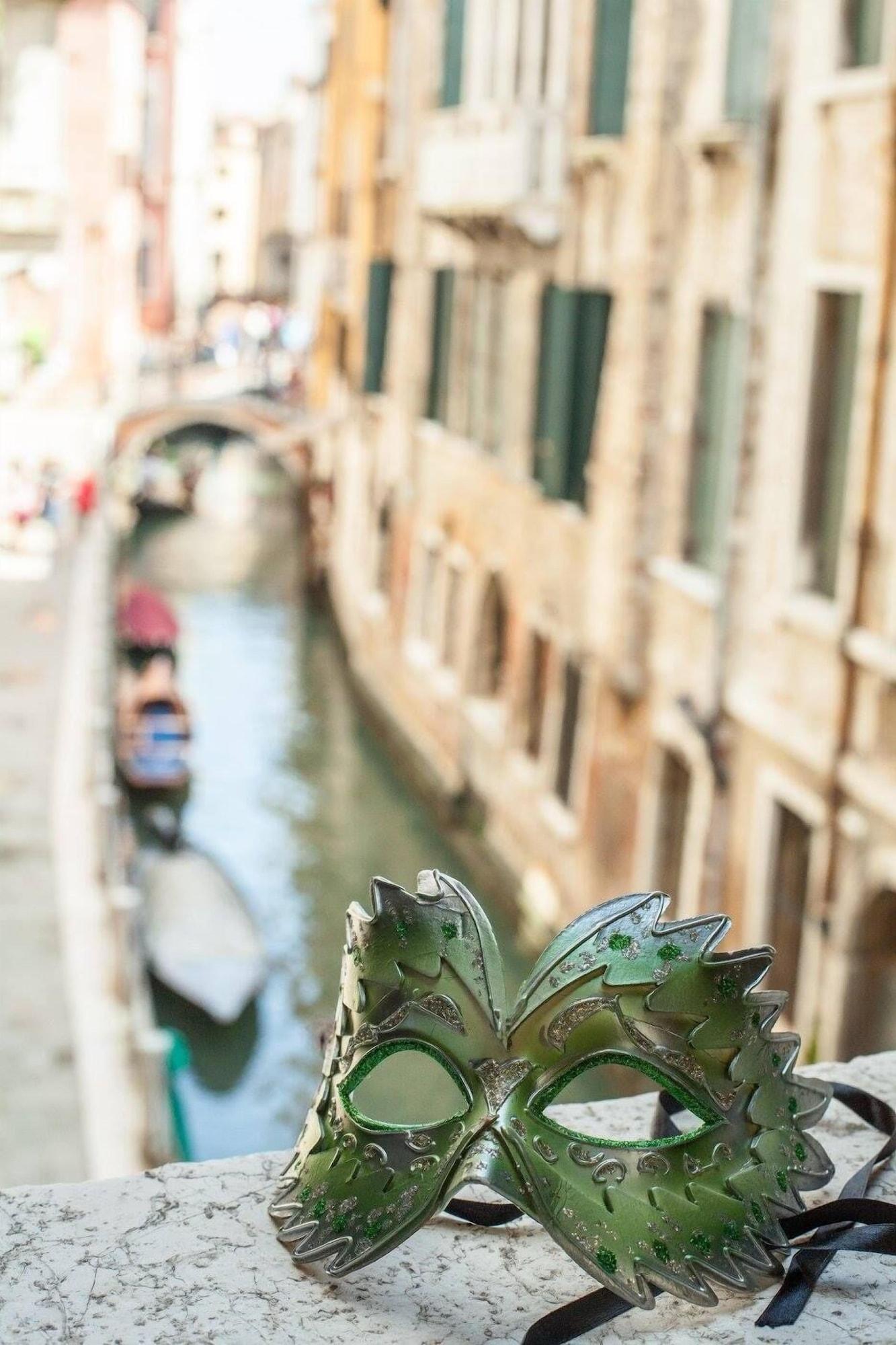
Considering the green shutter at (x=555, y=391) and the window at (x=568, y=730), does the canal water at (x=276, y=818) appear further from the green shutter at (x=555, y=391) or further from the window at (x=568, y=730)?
the green shutter at (x=555, y=391)

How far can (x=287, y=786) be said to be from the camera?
72.5ft

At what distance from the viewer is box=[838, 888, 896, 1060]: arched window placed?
983 cm

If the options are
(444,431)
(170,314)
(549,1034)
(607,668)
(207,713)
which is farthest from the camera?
(170,314)

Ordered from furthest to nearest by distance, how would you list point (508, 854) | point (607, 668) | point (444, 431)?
point (444, 431) → point (508, 854) → point (607, 668)

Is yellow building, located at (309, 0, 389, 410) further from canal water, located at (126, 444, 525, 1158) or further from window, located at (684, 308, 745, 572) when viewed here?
window, located at (684, 308, 745, 572)

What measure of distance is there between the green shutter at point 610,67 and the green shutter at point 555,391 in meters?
1.26

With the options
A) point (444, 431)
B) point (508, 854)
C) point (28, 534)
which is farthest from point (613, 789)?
point (28, 534)

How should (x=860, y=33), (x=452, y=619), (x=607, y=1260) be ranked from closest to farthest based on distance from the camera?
(x=607, y=1260), (x=860, y=33), (x=452, y=619)

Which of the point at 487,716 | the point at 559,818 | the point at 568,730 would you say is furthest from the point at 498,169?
the point at 559,818

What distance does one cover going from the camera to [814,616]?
1034cm

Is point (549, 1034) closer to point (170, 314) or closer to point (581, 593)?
point (581, 593)

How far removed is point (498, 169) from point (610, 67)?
223 cm

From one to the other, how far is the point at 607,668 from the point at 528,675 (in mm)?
3268

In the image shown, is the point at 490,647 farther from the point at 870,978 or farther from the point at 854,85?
the point at 854,85
